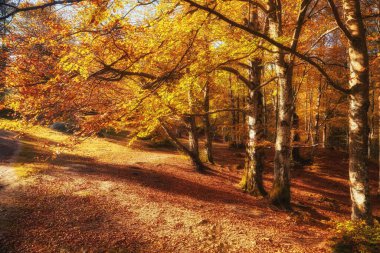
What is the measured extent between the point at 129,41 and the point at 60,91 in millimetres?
2393

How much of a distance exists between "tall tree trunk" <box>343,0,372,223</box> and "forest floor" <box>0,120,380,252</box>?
0.84 metres

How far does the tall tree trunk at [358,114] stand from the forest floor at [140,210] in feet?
2.75

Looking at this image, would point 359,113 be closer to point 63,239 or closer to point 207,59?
point 207,59

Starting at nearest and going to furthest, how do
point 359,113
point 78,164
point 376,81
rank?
point 359,113, point 78,164, point 376,81

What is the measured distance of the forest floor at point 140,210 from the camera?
5664mm

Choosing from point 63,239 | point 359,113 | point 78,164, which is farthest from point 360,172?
Answer: point 78,164

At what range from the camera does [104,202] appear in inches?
310

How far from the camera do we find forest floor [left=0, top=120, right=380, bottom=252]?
5664 mm

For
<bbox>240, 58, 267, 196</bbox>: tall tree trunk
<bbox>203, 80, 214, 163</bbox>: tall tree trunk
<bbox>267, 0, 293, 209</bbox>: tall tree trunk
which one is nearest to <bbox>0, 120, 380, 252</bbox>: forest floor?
<bbox>240, 58, 267, 196</bbox>: tall tree trunk

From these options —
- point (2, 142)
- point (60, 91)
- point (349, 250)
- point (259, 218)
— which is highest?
point (60, 91)

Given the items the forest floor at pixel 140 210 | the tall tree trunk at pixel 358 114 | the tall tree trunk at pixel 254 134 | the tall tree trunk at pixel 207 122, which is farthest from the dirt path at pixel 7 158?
the tall tree trunk at pixel 207 122

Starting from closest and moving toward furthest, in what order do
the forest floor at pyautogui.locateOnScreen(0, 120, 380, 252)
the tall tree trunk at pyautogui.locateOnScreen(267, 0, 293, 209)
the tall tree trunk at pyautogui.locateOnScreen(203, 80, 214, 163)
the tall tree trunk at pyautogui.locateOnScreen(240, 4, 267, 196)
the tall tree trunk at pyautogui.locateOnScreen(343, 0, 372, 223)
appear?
the tall tree trunk at pyautogui.locateOnScreen(343, 0, 372, 223), the forest floor at pyautogui.locateOnScreen(0, 120, 380, 252), the tall tree trunk at pyautogui.locateOnScreen(267, 0, 293, 209), the tall tree trunk at pyautogui.locateOnScreen(240, 4, 267, 196), the tall tree trunk at pyautogui.locateOnScreen(203, 80, 214, 163)

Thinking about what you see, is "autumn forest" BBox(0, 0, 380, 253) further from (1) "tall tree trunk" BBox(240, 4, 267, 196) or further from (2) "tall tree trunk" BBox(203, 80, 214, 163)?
(2) "tall tree trunk" BBox(203, 80, 214, 163)

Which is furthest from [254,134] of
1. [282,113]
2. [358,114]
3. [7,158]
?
[7,158]
